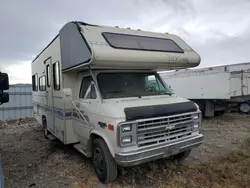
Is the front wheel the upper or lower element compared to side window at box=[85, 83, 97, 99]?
lower

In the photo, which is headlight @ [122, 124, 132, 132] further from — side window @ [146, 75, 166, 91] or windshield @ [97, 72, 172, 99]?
side window @ [146, 75, 166, 91]

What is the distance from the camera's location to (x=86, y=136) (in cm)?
481

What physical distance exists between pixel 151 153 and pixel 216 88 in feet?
25.2

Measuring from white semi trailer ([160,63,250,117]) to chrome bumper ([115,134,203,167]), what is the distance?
658 cm

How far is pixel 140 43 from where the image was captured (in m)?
4.75

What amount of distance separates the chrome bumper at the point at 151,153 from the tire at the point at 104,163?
37 cm

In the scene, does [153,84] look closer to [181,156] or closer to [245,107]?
[181,156]

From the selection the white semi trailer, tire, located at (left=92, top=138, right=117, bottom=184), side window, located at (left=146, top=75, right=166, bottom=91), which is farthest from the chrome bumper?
the white semi trailer

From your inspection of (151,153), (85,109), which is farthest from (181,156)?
(85,109)

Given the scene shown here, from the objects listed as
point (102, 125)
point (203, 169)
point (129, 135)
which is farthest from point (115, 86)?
point (203, 169)

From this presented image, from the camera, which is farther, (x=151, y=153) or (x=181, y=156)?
(x=181, y=156)

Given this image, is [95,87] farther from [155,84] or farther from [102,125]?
[155,84]

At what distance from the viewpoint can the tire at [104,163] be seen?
4105 millimetres

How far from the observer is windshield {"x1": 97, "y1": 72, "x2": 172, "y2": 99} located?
4.64 meters
